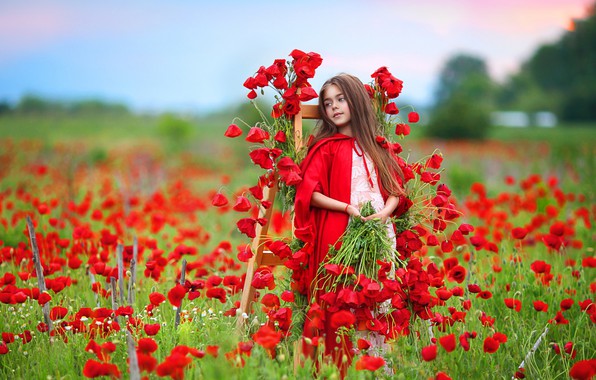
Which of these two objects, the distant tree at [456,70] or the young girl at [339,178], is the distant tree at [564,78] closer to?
the distant tree at [456,70]

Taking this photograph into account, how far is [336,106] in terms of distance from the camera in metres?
3.22

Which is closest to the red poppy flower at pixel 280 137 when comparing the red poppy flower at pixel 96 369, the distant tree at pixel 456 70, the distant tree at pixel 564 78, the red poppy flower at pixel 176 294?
the red poppy flower at pixel 176 294

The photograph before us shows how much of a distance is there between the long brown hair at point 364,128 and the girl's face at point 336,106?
0.02 m

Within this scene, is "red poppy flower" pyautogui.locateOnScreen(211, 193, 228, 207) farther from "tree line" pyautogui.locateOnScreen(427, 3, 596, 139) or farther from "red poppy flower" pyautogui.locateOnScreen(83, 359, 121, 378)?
"tree line" pyautogui.locateOnScreen(427, 3, 596, 139)

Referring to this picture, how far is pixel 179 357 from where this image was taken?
2135mm

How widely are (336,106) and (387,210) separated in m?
0.62

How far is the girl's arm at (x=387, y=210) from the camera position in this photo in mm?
3057

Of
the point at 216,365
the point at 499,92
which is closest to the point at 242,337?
the point at 216,365

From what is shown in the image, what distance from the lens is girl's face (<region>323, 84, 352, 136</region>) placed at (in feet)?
10.6

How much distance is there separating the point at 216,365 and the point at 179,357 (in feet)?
0.45

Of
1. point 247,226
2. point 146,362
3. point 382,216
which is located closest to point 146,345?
point 146,362

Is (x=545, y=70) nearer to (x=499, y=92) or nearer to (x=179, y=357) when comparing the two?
(x=499, y=92)

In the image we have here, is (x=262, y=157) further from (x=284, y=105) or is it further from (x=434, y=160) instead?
(x=434, y=160)

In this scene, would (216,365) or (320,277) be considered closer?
(216,365)
